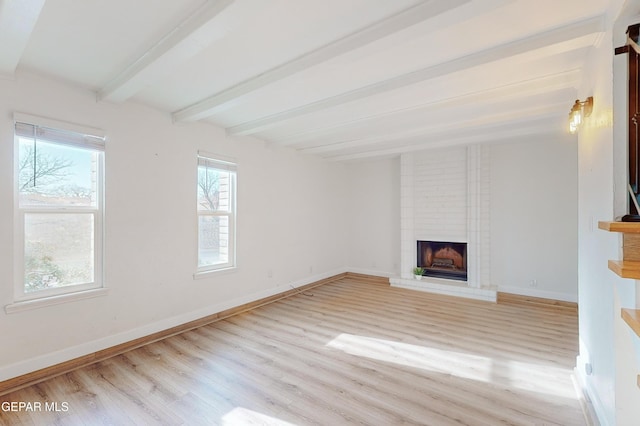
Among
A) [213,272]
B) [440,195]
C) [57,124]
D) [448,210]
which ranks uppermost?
[57,124]

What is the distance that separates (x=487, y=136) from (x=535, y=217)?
1.65 metres

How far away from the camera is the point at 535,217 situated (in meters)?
4.88

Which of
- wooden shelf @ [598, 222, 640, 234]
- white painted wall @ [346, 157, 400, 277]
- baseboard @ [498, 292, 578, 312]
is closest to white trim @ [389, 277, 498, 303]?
baseboard @ [498, 292, 578, 312]

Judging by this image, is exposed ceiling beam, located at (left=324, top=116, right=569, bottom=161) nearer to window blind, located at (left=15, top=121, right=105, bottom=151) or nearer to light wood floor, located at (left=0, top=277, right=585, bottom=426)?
light wood floor, located at (left=0, top=277, right=585, bottom=426)

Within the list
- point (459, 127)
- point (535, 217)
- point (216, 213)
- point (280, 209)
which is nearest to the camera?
point (459, 127)

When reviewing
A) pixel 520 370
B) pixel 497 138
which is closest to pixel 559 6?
pixel 520 370

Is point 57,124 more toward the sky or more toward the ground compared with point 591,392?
more toward the sky

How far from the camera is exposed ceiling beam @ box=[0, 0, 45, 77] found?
1623 millimetres

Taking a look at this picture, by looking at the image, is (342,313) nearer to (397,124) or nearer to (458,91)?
(397,124)

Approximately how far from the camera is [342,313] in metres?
4.31

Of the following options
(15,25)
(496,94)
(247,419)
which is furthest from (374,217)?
(15,25)

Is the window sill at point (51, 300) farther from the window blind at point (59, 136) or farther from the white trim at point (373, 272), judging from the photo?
the white trim at point (373, 272)

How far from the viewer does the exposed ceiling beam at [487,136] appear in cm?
404

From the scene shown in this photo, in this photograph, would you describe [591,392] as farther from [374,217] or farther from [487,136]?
[374,217]
